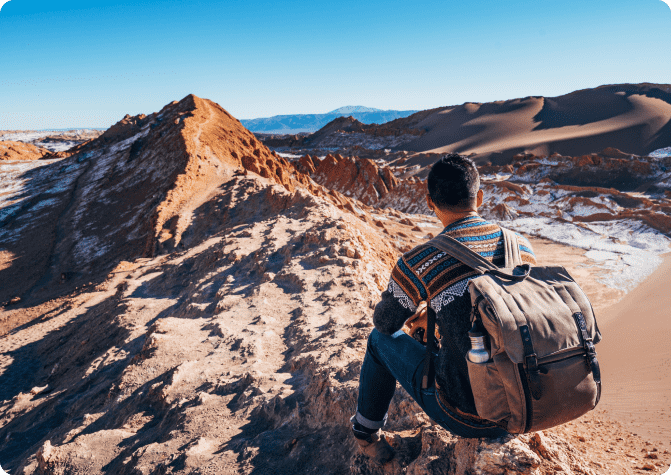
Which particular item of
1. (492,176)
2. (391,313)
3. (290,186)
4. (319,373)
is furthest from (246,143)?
(492,176)

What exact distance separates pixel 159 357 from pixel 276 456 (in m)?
2.10

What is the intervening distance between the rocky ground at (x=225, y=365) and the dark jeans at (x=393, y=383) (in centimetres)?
22

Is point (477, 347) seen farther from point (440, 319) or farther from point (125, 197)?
point (125, 197)

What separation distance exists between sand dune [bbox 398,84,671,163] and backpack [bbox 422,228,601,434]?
42.3 m

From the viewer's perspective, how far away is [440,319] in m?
1.42

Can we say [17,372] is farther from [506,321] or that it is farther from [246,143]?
[246,143]

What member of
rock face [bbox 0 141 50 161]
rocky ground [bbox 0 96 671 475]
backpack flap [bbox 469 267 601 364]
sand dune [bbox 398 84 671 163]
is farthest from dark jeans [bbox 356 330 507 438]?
sand dune [bbox 398 84 671 163]

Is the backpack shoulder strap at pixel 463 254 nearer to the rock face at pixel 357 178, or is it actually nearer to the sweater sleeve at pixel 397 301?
the sweater sleeve at pixel 397 301

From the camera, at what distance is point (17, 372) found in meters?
6.22

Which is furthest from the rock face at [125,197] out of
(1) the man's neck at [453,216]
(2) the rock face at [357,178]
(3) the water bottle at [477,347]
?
(3) the water bottle at [477,347]

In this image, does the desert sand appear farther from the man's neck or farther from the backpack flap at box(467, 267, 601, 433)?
the backpack flap at box(467, 267, 601, 433)

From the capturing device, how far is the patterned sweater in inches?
54.1

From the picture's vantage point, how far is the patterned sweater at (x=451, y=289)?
54.1 inches

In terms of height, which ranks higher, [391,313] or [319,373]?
[391,313]
